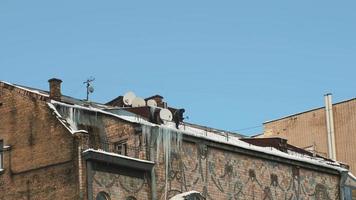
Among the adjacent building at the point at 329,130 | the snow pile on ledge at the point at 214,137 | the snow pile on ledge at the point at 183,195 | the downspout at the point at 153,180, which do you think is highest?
the adjacent building at the point at 329,130

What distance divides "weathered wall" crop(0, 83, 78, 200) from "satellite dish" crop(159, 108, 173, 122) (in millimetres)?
6906

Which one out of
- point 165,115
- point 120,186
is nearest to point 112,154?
point 120,186

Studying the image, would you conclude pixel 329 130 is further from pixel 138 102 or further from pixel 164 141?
pixel 164 141

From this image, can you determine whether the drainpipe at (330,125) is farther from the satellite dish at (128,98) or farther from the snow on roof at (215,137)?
the satellite dish at (128,98)

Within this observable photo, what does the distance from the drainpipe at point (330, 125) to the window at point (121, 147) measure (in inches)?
1279

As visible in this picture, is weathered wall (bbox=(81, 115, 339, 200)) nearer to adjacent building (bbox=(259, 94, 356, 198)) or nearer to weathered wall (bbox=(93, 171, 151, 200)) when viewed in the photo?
weathered wall (bbox=(93, 171, 151, 200))

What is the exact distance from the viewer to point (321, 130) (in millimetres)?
86125

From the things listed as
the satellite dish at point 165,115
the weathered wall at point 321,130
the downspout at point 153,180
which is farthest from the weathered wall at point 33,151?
the weathered wall at point 321,130

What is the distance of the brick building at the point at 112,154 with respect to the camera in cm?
5259

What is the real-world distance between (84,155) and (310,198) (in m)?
18.7

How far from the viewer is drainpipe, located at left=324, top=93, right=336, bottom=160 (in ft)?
277

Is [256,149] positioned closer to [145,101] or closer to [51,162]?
[145,101]

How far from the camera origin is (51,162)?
5362 cm

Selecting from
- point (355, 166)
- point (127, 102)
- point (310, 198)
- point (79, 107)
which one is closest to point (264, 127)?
point (355, 166)
